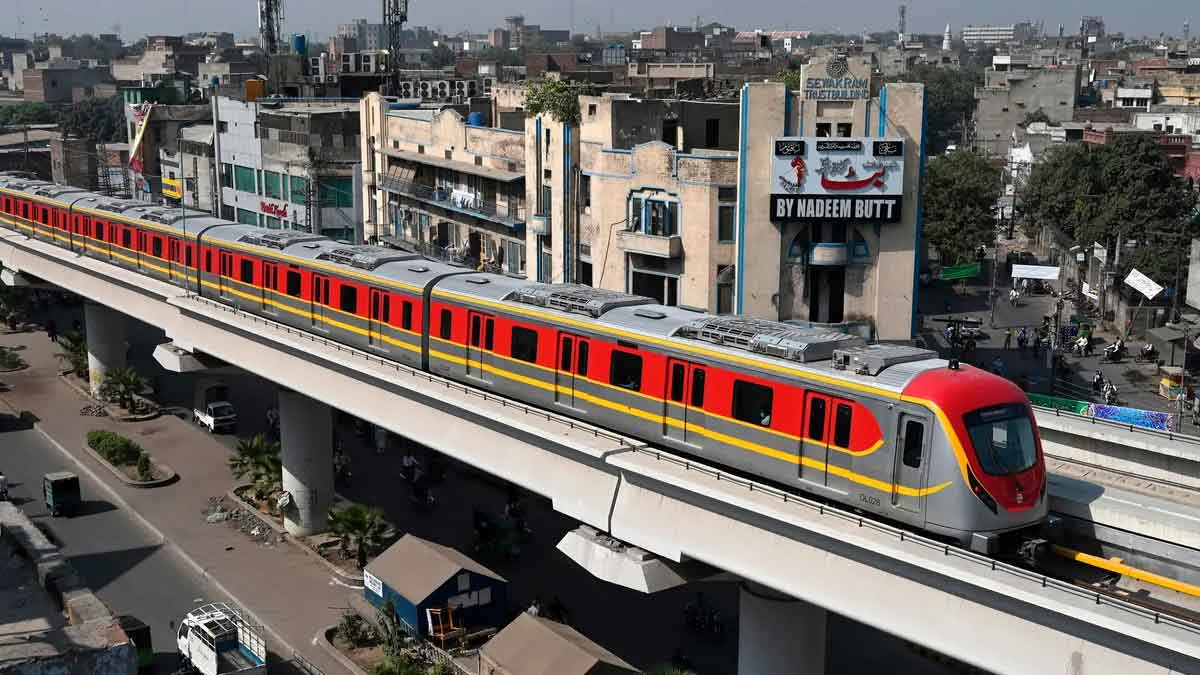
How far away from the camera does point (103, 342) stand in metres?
53.1

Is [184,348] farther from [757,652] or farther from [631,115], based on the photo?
[757,652]

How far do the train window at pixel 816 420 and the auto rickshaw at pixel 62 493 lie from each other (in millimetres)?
28215

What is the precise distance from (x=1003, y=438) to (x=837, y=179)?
21.4 meters

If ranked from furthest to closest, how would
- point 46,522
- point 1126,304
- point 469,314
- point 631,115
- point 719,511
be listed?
1. point 1126,304
2. point 631,115
3. point 46,522
4. point 469,314
5. point 719,511

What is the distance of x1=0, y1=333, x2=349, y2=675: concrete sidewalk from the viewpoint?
31625 millimetres

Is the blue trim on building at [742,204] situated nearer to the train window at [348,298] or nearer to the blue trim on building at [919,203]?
the blue trim on building at [919,203]

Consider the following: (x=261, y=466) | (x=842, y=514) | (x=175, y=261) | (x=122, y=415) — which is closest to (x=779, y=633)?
(x=842, y=514)

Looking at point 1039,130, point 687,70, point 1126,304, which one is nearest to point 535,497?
point 1126,304

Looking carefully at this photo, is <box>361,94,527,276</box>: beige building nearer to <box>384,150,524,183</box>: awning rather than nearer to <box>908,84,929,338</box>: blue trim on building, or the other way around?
<box>384,150,524,183</box>: awning

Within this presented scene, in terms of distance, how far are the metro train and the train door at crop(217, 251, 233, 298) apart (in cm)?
215

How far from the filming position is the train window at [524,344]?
25203 millimetres

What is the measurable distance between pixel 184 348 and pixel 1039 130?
81.2m

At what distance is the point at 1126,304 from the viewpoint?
5834 cm

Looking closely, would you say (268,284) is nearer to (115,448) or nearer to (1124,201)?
(115,448)
